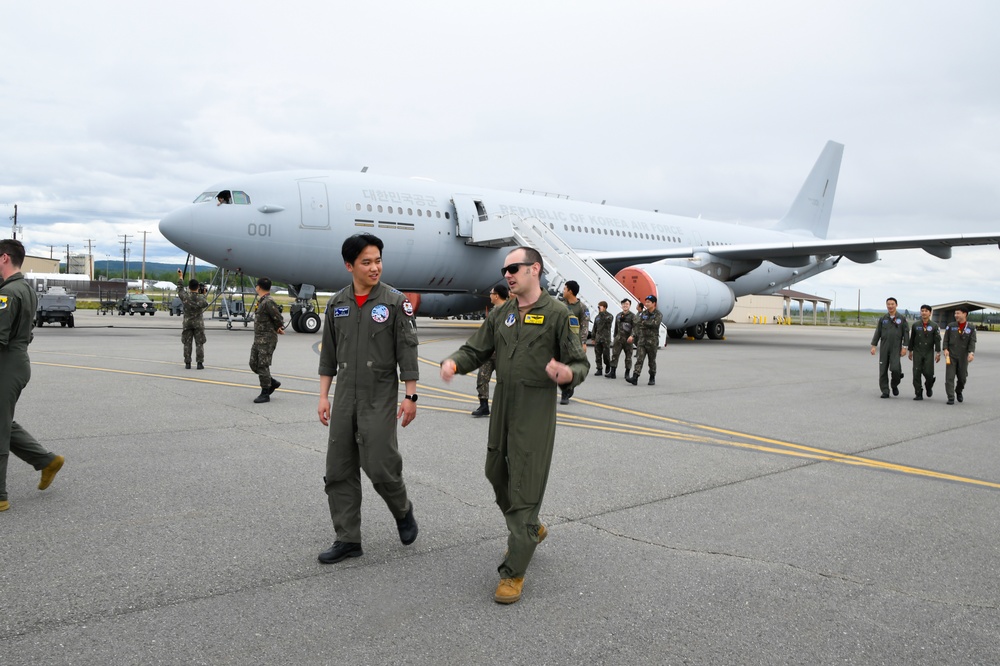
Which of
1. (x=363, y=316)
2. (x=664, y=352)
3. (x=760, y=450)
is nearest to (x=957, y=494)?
(x=760, y=450)

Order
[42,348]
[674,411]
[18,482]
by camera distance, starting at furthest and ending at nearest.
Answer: [42,348] → [674,411] → [18,482]

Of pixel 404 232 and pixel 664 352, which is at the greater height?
pixel 404 232

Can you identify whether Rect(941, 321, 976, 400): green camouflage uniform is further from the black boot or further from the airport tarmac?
the black boot

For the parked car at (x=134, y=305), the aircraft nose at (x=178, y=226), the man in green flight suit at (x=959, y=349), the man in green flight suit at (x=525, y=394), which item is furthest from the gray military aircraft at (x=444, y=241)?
the parked car at (x=134, y=305)

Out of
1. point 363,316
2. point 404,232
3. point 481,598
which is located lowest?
point 481,598

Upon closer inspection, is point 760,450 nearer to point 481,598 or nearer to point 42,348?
point 481,598

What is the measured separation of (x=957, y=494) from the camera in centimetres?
541

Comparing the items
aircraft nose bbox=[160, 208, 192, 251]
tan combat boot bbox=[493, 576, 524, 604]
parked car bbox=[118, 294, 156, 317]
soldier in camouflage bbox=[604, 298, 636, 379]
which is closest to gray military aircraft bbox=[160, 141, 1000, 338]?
aircraft nose bbox=[160, 208, 192, 251]

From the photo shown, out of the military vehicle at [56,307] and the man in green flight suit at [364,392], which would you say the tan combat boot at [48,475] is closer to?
the man in green flight suit at [364,392]

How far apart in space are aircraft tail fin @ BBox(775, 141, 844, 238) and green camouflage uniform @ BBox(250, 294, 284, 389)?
30319 mm

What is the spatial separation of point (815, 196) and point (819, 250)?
586 inches

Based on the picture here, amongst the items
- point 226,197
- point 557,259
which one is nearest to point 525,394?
point 226,197

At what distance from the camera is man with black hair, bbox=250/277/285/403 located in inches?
357

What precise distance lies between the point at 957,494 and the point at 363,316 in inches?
180
